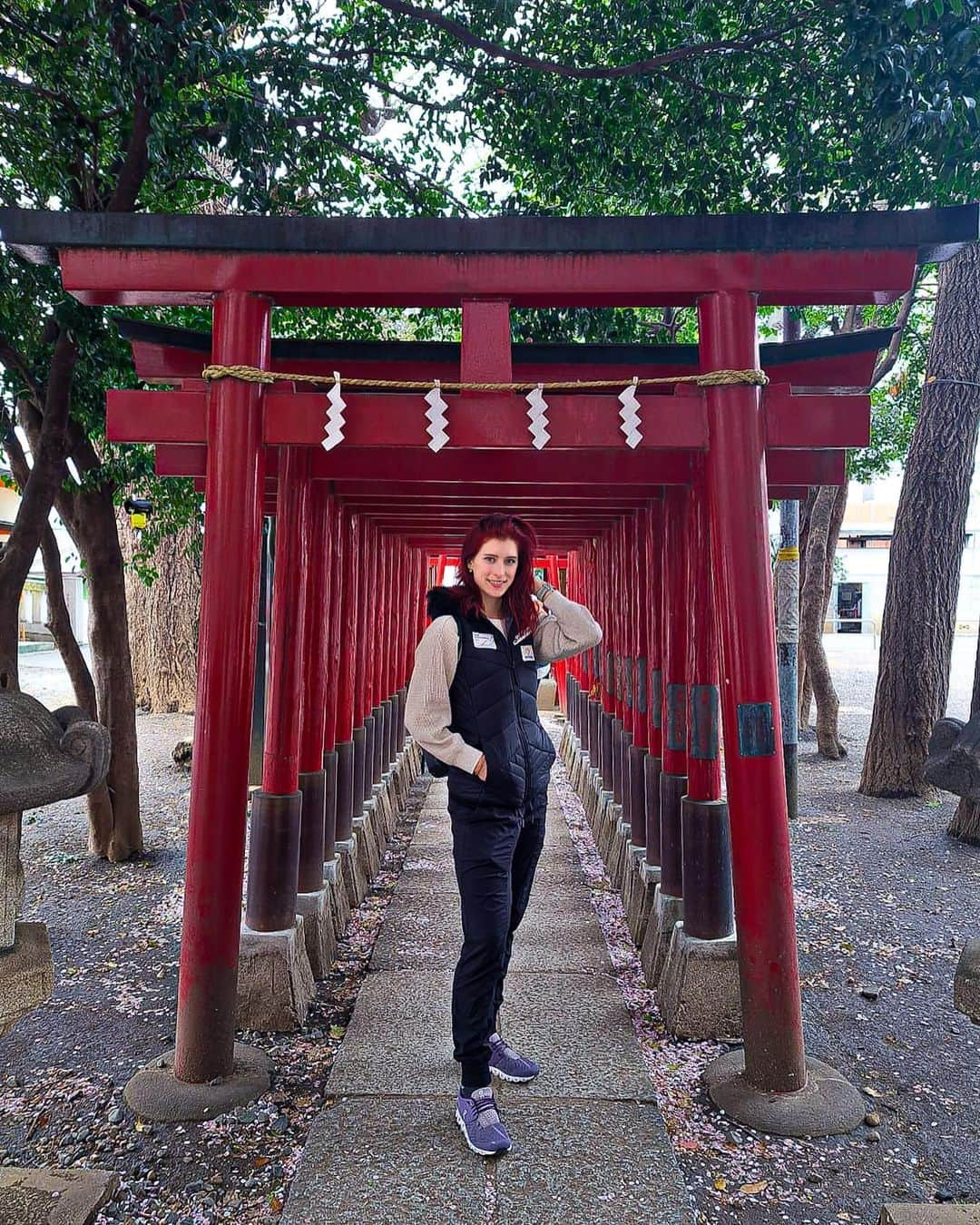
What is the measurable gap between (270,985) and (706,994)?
1829 millimetres

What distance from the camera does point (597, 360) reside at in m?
4.12

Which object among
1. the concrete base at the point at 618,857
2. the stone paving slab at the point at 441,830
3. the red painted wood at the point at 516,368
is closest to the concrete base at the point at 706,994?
the concrete base at the point at 618,857

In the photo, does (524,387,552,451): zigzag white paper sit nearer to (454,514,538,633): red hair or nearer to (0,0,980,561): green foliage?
(454,514,538,633): red hair

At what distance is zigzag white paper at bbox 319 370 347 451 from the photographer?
324 cm

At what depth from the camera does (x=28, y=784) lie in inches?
86.0

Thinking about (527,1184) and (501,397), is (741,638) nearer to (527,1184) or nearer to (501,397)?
(501,397)

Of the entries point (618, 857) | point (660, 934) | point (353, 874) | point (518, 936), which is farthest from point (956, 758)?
point (353, 874)

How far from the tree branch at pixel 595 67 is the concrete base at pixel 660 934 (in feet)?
15.5

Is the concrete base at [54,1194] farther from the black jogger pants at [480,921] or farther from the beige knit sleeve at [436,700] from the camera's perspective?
the beige knit sleeve at [436,700]

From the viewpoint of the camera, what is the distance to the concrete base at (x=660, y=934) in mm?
4266

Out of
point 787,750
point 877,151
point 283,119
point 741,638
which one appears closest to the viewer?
point 741,638

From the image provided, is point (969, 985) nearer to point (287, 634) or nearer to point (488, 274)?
point (488, 274)

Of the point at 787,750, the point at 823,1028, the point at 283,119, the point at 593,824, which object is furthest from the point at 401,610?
the point at 823,1028

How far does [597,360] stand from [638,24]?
2675 millimetres
